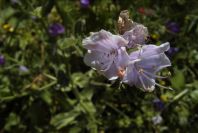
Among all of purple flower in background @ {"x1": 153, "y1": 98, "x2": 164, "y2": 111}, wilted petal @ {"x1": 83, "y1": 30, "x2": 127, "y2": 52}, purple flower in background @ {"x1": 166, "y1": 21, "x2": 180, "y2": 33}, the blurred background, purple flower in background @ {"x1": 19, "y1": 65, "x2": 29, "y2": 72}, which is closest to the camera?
wilted petal @ {"x1": 83, "y1": 30, "x2": 127, "y2": 52}

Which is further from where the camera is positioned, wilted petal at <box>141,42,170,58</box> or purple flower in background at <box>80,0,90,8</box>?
purple flower in background at <box>80,0,90,8</box>

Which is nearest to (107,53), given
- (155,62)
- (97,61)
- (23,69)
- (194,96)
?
(97,61)

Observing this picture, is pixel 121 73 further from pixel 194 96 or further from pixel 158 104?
pixel 158 104

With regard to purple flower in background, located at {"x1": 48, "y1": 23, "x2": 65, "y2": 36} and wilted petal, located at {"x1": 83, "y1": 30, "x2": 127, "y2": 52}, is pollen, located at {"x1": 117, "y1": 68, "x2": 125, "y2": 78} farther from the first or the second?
purple flower in background, located at {"x1": 48, "y1": 23, "x2": 65, "y2": 36}

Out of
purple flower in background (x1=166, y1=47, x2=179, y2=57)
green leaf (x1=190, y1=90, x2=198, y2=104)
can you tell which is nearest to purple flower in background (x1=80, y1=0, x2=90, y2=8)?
purple flower in background (x1=166, y1=47, x2=179, y2=57)

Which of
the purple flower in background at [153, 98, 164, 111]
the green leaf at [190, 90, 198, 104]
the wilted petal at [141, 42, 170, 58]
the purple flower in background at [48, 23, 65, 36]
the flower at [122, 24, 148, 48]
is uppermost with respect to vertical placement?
the flower at [122, 24, 148, 48]

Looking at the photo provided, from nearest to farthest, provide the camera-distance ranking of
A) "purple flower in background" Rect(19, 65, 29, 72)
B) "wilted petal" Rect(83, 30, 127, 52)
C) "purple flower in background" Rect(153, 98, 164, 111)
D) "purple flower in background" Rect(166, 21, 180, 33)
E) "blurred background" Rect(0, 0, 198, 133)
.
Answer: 1. "wilted petal" Rect(83, 30, 127, 52)
2. "blurred background" Rect(0, 0, 198, 133)
3. "purple flower in background" Rect(153, 98, 164, 111)
4. "purple flower in background" Rect(19, 65, 29, 72)
5. "purple flower in background" Rect(166, 21, 180, 33)

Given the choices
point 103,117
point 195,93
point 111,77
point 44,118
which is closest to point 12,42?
point 44,118

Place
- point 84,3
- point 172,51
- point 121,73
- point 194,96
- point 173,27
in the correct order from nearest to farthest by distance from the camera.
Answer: point 121,73 → point 194,96 → point 84,3 → point 172,51 → point 173,27

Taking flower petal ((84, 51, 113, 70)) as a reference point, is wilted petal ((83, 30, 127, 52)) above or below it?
above
